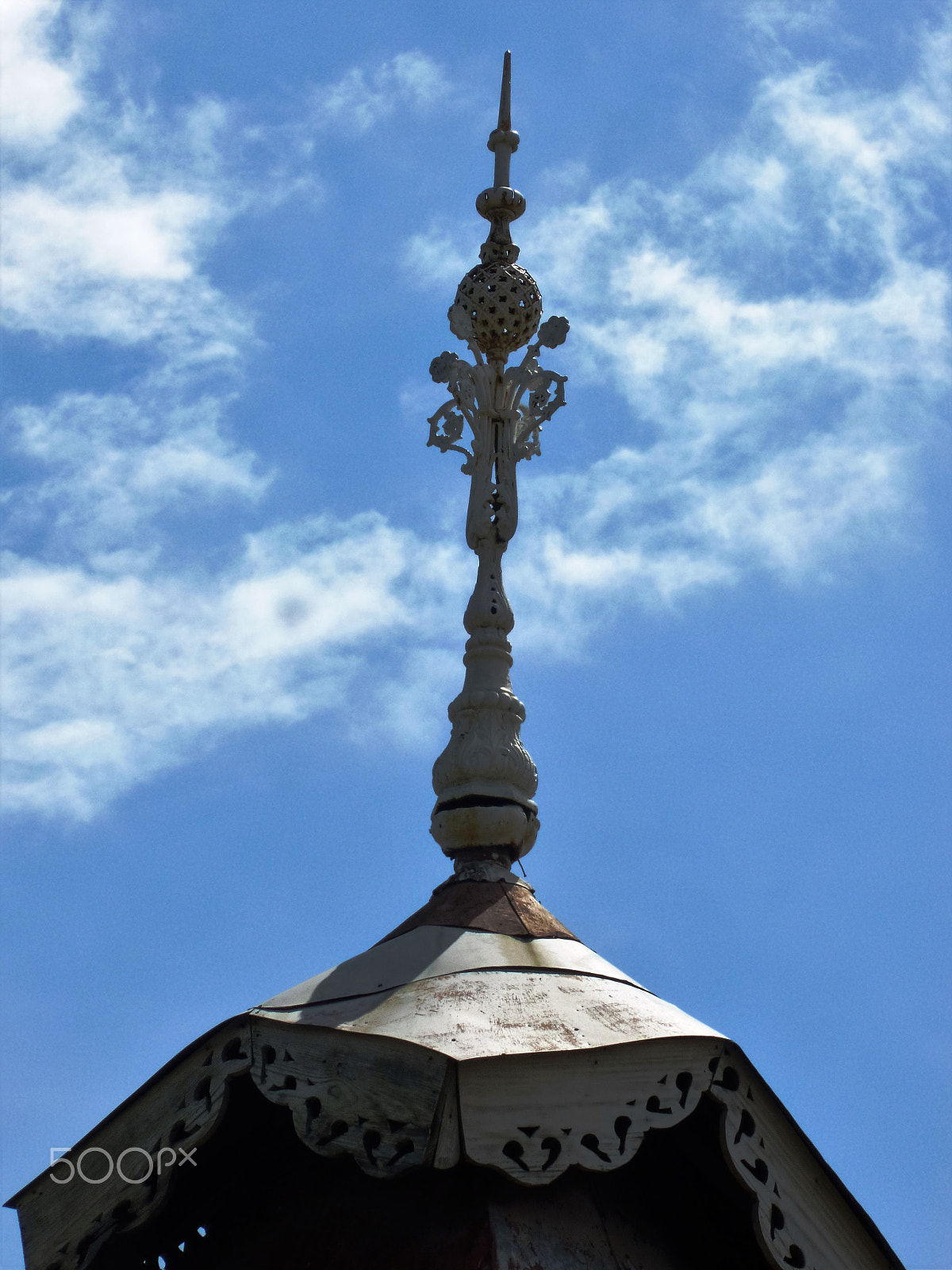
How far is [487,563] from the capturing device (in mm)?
7777

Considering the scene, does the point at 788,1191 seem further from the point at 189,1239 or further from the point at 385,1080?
the point at 189,1239

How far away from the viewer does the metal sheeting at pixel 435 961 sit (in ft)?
20.2

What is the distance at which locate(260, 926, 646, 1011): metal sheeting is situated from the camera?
6160 mm

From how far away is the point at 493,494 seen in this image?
790 cm

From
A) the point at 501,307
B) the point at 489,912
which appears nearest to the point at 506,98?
the point at 501,307

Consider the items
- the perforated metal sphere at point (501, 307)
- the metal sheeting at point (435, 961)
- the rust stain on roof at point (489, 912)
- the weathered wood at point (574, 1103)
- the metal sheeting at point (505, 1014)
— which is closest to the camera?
the weathered wood at point (574, 1103)

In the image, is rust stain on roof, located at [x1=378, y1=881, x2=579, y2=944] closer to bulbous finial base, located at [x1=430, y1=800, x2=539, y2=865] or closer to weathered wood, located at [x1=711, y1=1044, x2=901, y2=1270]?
bulbous finial base, located at [x1=430, y1=800, x2=539, y2=865]

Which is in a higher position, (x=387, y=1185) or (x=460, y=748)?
(x=460, y=748)

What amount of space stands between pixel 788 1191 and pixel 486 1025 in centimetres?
123

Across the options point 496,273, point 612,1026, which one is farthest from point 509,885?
point 496,273

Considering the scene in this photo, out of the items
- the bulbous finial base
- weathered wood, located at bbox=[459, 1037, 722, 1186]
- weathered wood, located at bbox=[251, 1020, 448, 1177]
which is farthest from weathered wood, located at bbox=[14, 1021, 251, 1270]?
the bulbous finial base

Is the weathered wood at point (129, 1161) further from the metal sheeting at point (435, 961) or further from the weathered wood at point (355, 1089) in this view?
the metal sheeting at point (435, 961)

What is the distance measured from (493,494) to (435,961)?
8.27 ft

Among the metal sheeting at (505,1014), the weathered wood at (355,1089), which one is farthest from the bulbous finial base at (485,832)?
the weathered wood at (355,1089)
